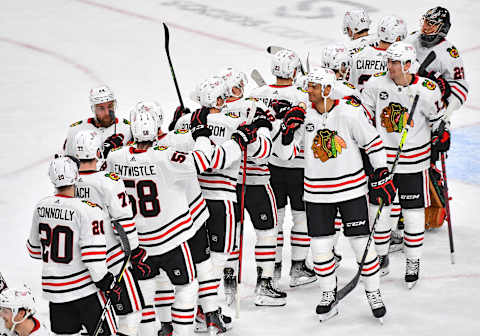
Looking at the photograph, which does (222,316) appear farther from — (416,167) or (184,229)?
(416,167)

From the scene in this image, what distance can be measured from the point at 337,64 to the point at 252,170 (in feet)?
3.66

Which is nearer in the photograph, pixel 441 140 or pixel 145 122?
pixel 145 122

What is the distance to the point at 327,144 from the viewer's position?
5.66 m

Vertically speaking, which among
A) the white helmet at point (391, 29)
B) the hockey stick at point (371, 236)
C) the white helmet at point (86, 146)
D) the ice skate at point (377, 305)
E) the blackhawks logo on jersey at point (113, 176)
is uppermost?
the white helmet at point (391, 29)

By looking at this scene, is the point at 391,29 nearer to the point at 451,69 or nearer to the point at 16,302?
the point at 451,69

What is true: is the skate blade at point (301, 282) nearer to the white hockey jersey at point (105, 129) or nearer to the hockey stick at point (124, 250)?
the white hockey jersey at point (105, 129)

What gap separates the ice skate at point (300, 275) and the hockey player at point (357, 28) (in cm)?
186

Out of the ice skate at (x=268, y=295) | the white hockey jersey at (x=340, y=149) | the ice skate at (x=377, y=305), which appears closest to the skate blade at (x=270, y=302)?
the ice skate at (x=268, y=295)

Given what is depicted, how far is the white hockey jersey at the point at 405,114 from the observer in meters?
6.19

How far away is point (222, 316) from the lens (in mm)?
5844

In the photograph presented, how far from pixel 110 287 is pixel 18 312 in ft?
2.58

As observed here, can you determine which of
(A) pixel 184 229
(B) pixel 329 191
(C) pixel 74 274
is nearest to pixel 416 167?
(B) pixel 329 191

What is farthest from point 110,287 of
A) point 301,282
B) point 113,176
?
point 301,282

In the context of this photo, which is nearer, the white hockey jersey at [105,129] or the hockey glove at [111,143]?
the hockey glove at [111,143]
